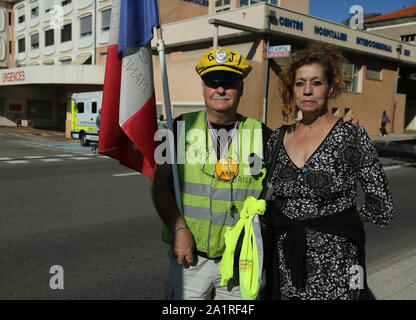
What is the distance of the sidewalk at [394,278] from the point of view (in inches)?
133

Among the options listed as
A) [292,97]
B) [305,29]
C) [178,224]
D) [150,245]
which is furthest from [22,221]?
[305,29]

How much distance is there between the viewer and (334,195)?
78.4 inches

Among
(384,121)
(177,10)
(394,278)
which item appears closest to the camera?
(394,278)

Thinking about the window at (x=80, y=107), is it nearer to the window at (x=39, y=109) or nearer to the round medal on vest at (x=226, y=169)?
the round medal on vest at (x=226, y=169)

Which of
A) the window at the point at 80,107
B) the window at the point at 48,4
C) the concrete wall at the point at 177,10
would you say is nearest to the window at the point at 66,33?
the window at the point at 48,4

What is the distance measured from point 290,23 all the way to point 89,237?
1892 centimetres

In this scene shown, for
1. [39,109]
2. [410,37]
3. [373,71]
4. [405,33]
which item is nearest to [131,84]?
[373,71]

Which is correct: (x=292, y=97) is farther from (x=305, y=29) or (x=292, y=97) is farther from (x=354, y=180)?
(x=305, y=29)

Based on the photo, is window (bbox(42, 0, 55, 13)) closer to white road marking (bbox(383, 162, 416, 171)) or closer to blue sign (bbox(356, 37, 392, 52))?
blue sign (bbox(356, 37, 392, 52))

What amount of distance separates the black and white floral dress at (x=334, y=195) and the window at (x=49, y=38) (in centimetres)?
3881

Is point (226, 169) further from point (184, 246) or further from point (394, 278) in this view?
point (394, 278)

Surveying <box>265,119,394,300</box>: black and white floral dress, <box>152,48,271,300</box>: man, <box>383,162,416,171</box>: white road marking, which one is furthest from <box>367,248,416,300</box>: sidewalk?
<box>383,162,416,171</box>: white road marking
